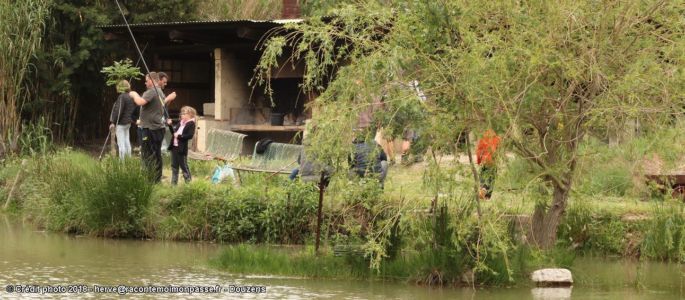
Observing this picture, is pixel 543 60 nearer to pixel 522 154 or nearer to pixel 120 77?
pixel 522 154

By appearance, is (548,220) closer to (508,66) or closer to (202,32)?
(508,66)

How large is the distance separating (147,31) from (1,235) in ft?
28.8

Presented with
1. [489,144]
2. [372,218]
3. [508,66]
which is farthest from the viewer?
[372,218]

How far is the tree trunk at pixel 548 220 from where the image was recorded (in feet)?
37.9

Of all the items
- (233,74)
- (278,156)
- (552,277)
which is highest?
(233,74)

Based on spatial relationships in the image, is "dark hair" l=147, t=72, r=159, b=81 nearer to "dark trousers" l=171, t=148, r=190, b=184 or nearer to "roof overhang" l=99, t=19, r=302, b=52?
"dark trousers" l=171, t=148, r=190, b=184

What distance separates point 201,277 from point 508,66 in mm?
3352

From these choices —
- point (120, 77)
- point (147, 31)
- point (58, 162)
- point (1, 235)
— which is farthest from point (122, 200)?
point (147, 31)

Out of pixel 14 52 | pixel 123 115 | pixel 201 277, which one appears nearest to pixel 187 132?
pixel 123 115

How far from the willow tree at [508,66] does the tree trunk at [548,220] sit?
527 millimetres

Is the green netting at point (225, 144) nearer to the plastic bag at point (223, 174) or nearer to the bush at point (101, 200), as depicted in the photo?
the plastic bag at point (223, 174)

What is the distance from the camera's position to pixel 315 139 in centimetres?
1075

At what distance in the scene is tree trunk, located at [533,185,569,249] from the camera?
11555 mm

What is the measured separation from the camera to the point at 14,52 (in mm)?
21047
